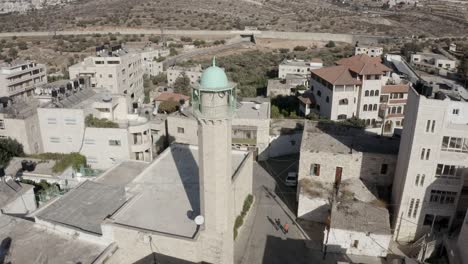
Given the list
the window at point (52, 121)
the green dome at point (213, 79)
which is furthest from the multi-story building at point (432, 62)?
the green dome at point (213, 79)

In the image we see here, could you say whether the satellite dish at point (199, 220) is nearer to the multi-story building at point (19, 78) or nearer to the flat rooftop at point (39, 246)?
the flat rooftop at point (39, 246)

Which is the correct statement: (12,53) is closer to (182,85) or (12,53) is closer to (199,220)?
(182,85)

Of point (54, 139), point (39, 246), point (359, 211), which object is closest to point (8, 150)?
point (54, 139)

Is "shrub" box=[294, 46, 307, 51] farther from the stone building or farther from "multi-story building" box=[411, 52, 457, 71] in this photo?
the stone building

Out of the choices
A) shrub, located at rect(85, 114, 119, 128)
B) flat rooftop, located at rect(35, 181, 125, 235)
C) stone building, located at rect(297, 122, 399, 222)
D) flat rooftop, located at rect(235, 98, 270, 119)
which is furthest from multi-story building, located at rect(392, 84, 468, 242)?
shrub, located at rect(85, 114, 119, 128)

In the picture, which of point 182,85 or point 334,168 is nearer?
point 334,168

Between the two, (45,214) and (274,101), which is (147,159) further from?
(274,101)

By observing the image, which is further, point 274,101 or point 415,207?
point 274,101

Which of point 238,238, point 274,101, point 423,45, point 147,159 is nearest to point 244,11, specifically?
point 423,45
